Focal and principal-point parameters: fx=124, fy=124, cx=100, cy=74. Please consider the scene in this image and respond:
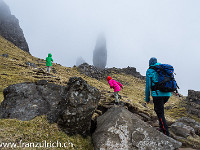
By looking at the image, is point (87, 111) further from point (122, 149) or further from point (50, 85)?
point (50, 85)

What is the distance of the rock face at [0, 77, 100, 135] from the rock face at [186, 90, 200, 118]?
2656cm

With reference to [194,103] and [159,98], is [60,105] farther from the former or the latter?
[194,103]

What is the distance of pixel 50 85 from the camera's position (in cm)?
810

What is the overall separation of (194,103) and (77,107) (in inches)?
1166

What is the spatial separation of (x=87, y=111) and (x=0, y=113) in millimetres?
4157

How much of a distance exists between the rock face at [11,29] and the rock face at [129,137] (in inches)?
4499

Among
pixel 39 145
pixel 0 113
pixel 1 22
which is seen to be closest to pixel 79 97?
pixel 39 145

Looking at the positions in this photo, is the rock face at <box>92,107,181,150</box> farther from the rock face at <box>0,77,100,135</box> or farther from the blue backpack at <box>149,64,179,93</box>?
the blue backpack at <box>149,64,179,93</box>

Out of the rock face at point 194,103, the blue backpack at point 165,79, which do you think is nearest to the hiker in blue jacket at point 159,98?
the blue backpack at point 165,79

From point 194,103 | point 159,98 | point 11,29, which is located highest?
point 11,29

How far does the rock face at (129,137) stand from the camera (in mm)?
5242

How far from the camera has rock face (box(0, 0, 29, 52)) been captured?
9806cm

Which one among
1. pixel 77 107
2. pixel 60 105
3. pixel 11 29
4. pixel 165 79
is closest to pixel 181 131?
pixel 165 79

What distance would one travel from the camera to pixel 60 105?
6391mm
